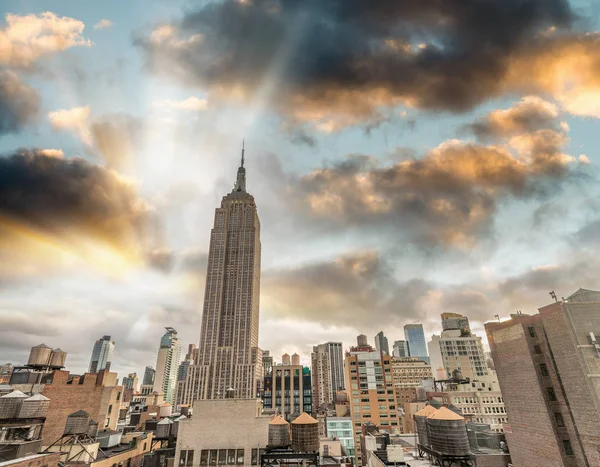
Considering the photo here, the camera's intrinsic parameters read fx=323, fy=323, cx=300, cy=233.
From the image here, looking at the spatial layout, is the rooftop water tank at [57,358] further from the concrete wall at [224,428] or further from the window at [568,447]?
the window at [568,447]

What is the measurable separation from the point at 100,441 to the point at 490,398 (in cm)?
10188

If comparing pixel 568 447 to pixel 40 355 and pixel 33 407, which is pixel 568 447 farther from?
pixel 40 355

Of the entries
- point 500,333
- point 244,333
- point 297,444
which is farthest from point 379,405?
point 244,333

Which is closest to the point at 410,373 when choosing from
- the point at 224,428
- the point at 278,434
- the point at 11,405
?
the point at 278,434

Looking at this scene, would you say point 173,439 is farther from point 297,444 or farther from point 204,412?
point 297,444

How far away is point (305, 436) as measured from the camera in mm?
40594

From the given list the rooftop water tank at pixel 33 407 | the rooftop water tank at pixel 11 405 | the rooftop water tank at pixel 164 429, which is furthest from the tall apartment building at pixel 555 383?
the rooftop water tank at pixel 11 405

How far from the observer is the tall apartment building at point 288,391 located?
15825 centimetres

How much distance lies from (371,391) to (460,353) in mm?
64046

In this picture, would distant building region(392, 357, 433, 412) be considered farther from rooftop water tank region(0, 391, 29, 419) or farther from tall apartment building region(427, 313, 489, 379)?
rooftop water tank region(0, 391, 29, 419)

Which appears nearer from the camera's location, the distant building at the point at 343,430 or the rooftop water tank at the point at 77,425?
the rooftop water tank at the point at 77,425

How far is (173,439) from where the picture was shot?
5606 centimetres

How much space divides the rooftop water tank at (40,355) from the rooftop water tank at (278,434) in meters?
63.2

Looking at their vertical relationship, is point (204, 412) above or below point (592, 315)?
below
